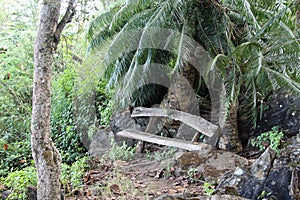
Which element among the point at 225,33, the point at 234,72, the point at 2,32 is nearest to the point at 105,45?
the point at 225,33

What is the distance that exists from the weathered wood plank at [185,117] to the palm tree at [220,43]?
36cm

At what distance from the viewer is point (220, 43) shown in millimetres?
6387

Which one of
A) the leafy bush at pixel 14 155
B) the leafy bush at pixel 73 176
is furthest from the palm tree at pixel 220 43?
the leafy bush at pixel 14 155

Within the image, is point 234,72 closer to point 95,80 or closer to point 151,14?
point 151,14

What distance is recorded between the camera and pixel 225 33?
6273mm

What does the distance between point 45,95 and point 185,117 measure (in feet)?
11.1

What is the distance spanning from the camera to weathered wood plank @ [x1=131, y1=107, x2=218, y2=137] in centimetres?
574

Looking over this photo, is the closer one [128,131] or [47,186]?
[47,186]

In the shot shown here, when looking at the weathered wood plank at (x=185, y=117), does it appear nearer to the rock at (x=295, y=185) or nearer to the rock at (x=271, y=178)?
the rock at (x=271, y=178)

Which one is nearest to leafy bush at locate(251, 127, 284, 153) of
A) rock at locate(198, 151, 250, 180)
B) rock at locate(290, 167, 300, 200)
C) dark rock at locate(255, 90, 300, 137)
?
dark rock at locate(255, 90, 300, 137)

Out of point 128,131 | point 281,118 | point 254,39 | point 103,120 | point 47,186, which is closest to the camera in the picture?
point 47,186

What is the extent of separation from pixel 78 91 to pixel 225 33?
14.9 feet

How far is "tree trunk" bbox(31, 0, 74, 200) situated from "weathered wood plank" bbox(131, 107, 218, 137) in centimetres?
299

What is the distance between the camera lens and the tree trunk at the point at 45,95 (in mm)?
3363
